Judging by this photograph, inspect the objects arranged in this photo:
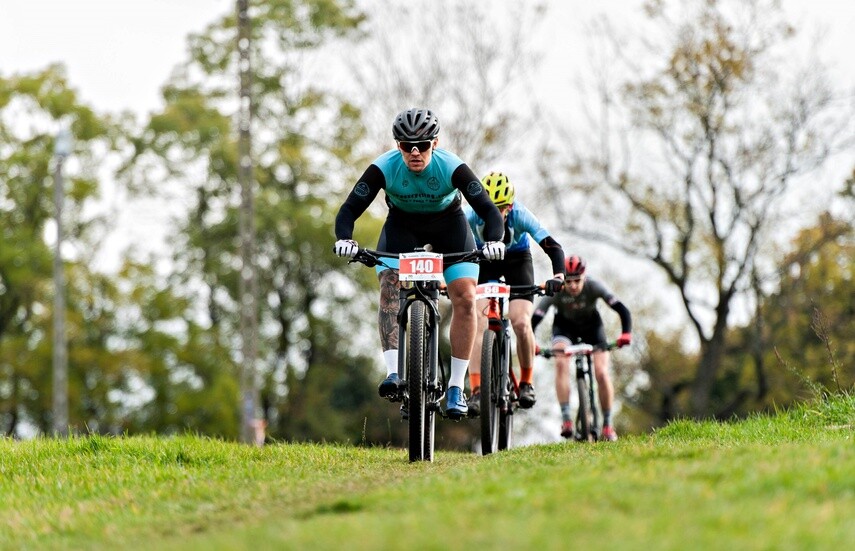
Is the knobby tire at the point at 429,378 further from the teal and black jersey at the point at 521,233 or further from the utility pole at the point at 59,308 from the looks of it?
the utility pole at the point at 59,308

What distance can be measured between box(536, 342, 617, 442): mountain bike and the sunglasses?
566cm

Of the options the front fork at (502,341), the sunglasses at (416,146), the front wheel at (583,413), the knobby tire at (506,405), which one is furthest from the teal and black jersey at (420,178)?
the front wheel at (583,413)

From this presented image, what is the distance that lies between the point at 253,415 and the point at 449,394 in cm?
2025

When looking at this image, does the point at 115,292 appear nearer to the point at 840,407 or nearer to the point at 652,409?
the point at 652,409

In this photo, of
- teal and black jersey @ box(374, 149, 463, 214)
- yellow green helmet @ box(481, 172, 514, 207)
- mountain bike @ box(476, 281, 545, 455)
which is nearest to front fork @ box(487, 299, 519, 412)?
mountain bike @ box(476, 281, 545, 455)

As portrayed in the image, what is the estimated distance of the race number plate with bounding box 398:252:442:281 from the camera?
30.0ft

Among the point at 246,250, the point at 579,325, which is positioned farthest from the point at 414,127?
the point at 246,250

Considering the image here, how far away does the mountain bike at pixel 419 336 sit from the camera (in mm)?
9078

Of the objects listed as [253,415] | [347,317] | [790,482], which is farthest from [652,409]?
[790,482]

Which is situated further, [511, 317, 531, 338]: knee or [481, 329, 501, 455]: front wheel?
[511, 317, 531, 338]: knee

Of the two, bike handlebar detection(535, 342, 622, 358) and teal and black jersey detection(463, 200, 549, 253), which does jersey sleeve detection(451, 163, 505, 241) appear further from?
bike handlebar detection(535, 342, 622, 358)

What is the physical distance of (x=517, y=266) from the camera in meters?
12.1

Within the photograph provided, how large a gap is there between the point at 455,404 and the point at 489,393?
125cm

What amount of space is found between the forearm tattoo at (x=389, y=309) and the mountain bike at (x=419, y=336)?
136 mm
